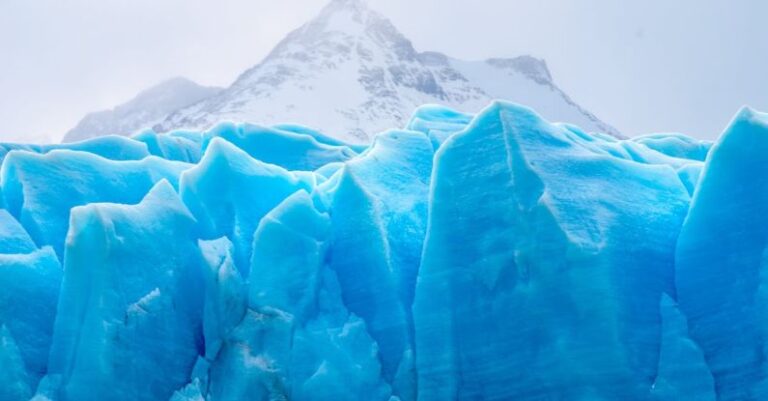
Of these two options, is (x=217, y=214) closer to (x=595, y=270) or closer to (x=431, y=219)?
(x=431, y=219)

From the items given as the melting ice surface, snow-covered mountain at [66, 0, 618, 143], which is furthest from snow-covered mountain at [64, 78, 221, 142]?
the melting ice surface

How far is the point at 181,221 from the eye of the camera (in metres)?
8.27

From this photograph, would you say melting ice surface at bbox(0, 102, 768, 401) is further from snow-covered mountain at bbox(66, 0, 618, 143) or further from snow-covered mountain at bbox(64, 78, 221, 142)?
snow-covered mountain at bbox(64, 78, 221, 142)

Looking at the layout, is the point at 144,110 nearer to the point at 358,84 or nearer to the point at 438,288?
the point at 358,84

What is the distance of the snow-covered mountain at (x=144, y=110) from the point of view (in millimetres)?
100875

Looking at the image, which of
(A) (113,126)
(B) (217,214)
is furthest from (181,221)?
(A) (113,126)

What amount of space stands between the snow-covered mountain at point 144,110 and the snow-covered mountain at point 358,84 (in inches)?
71.2

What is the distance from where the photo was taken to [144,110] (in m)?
102

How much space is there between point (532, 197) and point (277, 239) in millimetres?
2634

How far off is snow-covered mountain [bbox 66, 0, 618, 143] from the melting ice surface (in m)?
79.4

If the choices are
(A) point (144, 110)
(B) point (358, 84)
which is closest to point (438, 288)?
(A) point (144, 110)

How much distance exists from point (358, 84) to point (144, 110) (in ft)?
97.8

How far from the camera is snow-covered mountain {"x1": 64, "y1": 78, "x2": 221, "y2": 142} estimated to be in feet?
331

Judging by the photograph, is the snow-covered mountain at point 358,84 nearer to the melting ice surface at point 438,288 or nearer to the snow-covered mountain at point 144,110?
the snow-covered mountain at point 144,110
